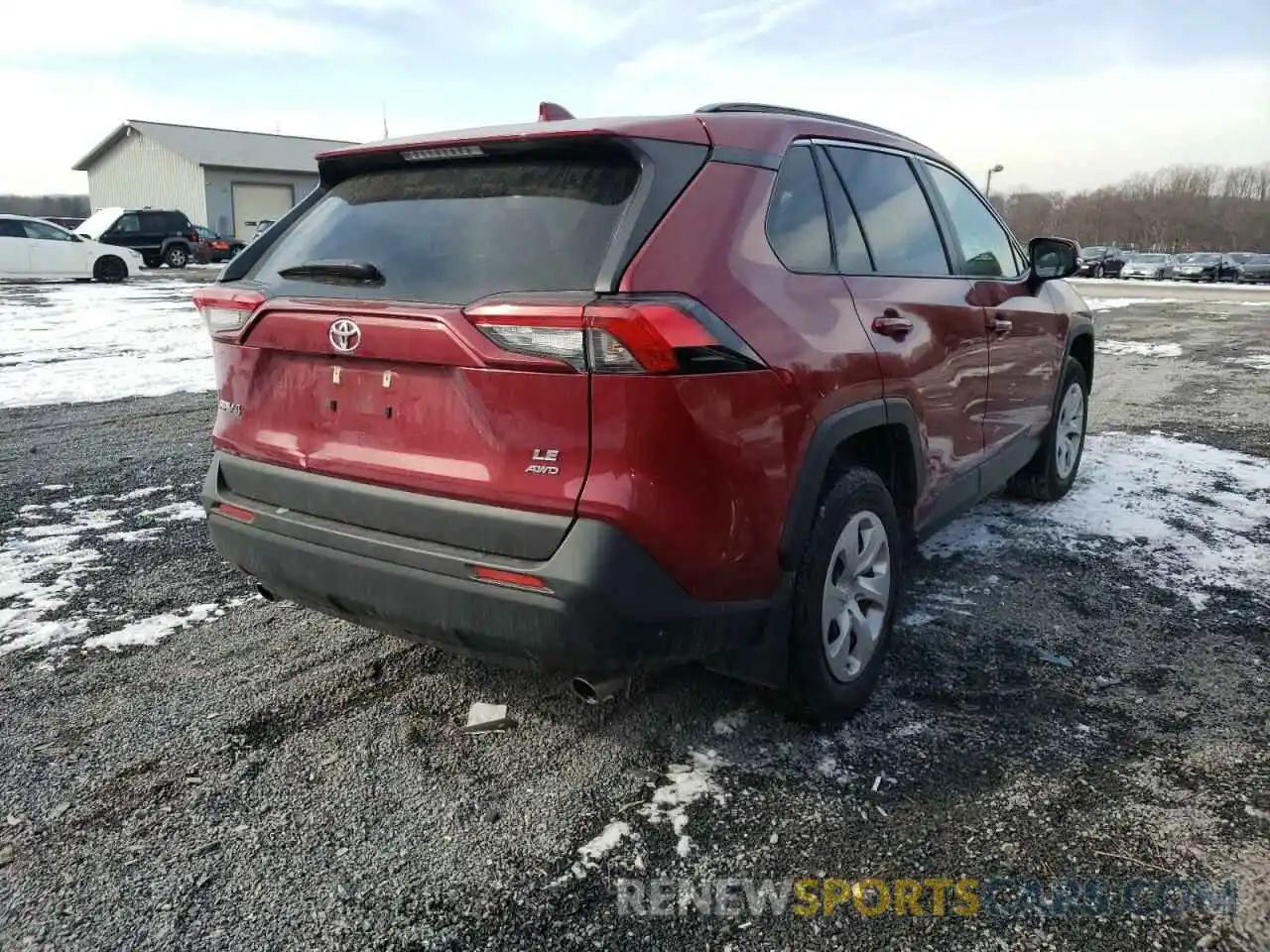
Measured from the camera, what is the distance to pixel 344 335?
103 inches

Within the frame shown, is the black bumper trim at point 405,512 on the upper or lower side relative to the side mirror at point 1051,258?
lower

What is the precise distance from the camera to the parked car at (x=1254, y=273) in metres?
43.5

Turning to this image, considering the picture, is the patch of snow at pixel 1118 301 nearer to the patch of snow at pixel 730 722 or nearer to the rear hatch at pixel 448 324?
the patch of snow at pixel 730 722

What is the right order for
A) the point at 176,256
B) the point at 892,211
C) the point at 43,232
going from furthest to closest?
the point at 176,256 < the point at 43,232 < the point at 892,211

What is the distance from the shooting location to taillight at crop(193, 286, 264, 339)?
2.90m

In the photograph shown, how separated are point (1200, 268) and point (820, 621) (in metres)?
51.1

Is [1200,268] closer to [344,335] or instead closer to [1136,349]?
[1136,349]

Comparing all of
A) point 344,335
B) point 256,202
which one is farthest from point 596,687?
point 256,202

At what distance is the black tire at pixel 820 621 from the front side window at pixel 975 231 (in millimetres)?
1509

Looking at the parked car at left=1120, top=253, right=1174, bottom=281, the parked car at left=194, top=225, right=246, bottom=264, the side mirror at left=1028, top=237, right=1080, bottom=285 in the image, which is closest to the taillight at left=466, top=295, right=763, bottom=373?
the side mirror at left=1028, top=237, right=1080, bottom=285

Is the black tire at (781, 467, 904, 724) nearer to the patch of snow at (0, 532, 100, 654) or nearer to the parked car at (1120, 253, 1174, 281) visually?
the patch of snow at (0, 532, 100, 654)

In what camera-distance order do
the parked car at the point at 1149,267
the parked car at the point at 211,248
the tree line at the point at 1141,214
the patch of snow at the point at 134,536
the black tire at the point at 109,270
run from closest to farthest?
the patch of snow at the point at 134,536, the black tire at the point at 109,270, the parked car at the point at 211,248, the parked car at the point at 1149,267, the tree line at the point at 1141,214

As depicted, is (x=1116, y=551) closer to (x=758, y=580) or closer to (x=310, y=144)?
(x=758, y=580)

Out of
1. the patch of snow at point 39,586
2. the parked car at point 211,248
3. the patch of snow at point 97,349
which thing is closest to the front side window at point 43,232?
the patch of snow at point 97,349
